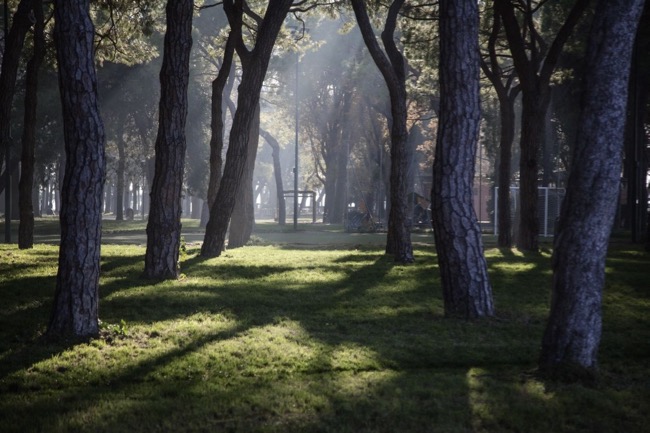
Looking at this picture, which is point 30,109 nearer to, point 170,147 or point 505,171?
point 170,147

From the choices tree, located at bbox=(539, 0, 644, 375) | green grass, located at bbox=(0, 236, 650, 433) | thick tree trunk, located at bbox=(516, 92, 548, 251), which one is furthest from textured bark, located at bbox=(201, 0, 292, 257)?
tree, located at bbox=(539, 0, 644, 375)

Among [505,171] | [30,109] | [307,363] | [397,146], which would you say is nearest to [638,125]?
[505,171]

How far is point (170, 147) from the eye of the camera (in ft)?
46.8

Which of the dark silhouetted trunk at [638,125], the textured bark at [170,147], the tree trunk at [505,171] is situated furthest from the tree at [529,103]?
the textured bark at [170,147]

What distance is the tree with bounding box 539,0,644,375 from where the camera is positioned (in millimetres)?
7180

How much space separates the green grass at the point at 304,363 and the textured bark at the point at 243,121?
13.5ft

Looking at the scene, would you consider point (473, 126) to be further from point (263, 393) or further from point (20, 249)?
point (20, 249)

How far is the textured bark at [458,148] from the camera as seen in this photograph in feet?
33.7

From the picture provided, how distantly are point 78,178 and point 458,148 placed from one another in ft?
14.1

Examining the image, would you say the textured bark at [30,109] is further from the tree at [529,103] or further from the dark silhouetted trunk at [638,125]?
the dark silhouetted trunk at [638,125]

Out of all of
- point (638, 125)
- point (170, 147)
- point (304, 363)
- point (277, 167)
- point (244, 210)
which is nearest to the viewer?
point (304, 363)

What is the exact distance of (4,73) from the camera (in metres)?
18.2

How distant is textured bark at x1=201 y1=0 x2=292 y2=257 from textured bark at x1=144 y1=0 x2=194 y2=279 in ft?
10.9

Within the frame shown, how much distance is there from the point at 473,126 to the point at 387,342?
284 centimetres
